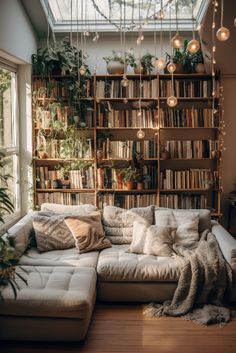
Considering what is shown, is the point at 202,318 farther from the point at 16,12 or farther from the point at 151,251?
the point at 16,12

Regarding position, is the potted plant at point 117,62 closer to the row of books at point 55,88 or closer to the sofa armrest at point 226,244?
the row of books at point 55,88

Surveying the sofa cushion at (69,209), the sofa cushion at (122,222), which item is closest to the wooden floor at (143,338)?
the sofa cushion at (122,222)

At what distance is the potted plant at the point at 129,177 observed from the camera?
20.5 ft

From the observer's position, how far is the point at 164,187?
6379mm

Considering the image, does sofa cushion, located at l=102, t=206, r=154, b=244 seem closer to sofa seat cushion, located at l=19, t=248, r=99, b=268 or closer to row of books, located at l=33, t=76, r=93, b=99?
sofa seat cushion, located at l=19, t=248, r=99, b=268

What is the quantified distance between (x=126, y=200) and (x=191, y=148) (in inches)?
44.5

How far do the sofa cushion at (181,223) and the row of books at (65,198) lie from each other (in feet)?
4.13

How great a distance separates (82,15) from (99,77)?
820 mm

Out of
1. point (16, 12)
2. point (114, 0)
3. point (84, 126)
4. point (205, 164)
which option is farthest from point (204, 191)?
point (16, 12)

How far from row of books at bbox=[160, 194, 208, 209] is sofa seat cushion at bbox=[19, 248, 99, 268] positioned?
1674 millimetres

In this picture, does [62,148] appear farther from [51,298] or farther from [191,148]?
[51,298]

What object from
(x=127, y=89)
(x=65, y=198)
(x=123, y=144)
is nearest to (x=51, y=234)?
(x=65, y=198)

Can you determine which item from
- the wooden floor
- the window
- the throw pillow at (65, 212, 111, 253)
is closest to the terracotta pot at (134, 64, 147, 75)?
the window

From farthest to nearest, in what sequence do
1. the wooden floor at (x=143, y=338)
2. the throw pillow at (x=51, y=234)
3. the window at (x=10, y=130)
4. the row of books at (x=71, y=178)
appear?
the row of books at (x=71, y=178)
the window at (x=10, y=130)
the throw pillow at (x=51, y=234)
the wooden floor at (x=143, y=338)
